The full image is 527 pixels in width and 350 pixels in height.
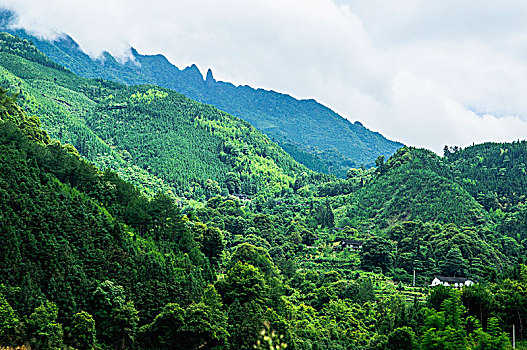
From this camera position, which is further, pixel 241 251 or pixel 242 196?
pixel 242 196

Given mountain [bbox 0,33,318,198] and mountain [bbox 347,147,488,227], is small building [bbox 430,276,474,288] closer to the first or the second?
mountain [bbox 347,147,488,227]

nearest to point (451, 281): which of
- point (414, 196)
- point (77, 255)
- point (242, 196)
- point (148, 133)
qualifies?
point (414, 196)

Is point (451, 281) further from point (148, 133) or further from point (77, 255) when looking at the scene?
point (148, 133)

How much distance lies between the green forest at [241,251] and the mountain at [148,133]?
41.5 inches

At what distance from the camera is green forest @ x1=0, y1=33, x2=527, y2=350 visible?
3362 centimetres

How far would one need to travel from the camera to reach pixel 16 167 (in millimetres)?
37188

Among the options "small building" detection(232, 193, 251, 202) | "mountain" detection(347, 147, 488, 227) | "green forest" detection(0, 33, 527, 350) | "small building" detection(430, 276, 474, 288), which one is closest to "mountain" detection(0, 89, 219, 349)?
"green forest" detection(0, 33, 527, 350)

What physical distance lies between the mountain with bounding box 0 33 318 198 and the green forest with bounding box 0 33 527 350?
105 cm

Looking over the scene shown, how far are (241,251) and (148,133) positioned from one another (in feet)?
275

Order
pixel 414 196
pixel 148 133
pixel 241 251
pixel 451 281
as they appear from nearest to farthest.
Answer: pixel 241 251 < pixel 451 281 < pixel 414 196 < pixel 148 133

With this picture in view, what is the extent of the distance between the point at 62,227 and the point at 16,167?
5.38 m

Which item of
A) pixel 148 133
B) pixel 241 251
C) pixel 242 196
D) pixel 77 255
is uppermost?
pixel 148 133

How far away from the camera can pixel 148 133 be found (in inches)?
5251

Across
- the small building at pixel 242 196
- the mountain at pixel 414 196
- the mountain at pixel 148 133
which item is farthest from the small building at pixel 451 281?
the small building at pixel 242 196
